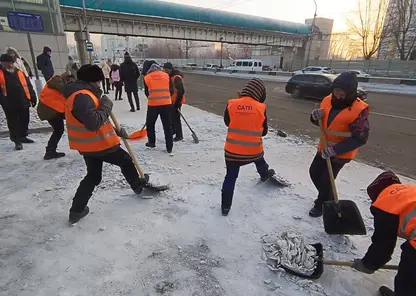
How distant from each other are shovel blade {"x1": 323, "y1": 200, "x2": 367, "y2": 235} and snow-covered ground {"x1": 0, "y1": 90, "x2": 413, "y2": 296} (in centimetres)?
23

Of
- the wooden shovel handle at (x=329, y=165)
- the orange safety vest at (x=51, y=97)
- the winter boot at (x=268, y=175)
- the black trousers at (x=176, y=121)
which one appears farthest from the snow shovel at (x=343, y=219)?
the orange safety vest at (x=51, y=97)

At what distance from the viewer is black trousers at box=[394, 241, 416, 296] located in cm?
158

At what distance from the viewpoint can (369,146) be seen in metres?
6.00

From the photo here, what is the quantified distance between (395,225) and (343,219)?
102 cm

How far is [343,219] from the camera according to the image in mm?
2520

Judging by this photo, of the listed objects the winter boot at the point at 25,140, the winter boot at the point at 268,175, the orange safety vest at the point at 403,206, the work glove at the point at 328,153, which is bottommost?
the winter boot at the point at 25,140

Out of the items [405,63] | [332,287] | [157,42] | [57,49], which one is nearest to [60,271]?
[332,287]

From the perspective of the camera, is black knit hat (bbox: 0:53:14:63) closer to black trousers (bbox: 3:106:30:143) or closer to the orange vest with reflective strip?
black trousers (bbox: 3:106:30:143)

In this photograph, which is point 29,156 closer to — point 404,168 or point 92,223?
point 92,223

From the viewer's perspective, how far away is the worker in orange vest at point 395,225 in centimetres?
144

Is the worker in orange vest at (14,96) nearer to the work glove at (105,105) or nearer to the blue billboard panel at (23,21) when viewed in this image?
the blue billboard panel at (23,21)

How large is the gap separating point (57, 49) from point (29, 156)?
11632 mm

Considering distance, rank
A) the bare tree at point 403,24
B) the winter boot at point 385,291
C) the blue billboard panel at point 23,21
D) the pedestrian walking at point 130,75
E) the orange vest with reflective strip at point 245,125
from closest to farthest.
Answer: the winter boot at point 385,291
the orange vest with reflective strip at point 245,125
the blue billboard panel at point 23,21
the pedestrian walking at point 130,75
the bare tree at point 403,24

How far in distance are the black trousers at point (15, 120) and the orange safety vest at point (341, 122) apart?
16.7 feet
